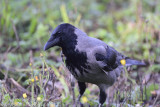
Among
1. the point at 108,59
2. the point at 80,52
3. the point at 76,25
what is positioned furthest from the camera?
the point at 76,25

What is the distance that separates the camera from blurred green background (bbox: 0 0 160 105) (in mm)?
5328

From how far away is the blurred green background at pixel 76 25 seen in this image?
17.5 ft

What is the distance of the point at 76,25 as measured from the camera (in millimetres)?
5625

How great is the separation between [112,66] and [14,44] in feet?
9.20

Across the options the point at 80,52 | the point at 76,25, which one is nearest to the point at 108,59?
the point at 80,52

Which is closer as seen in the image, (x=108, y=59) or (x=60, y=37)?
(x=60, y=37)

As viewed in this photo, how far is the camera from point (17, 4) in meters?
7.02

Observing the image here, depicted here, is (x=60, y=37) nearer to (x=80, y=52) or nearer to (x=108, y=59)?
A: (x=80, y=52)

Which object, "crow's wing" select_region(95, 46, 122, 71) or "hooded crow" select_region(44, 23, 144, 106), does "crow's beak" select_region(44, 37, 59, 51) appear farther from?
"crow's wing" select_region(95, 46, 122, 71)

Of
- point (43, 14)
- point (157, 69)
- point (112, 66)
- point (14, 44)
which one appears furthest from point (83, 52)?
point (43, 14)

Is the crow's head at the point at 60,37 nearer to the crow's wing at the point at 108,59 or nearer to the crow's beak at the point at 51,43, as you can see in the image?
the crow's beak at the point at 51,43

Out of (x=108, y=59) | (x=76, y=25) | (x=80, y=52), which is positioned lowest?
(x=108, y=59)

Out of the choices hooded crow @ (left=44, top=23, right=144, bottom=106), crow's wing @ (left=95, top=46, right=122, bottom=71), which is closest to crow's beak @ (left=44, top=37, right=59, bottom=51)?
hooded crow @ (left=44, top=23, right=144, bottom=106)

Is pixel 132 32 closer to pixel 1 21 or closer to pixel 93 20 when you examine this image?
pixel 93 20
